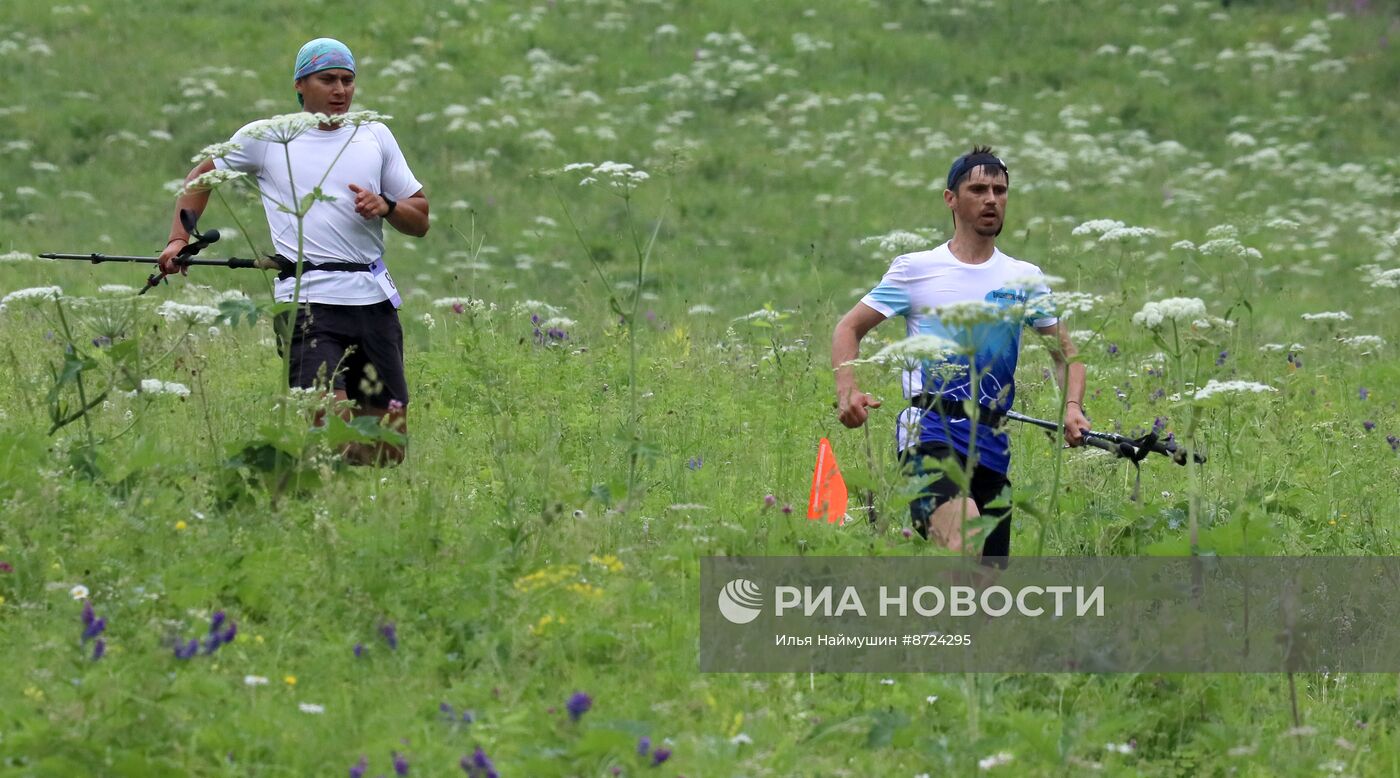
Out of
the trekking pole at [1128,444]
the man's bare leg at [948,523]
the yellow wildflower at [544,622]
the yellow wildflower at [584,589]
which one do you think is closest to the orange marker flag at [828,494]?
the man's bare leg at [948,523]

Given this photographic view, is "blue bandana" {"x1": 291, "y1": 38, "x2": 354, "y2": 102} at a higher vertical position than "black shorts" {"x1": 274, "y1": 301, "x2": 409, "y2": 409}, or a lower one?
higher

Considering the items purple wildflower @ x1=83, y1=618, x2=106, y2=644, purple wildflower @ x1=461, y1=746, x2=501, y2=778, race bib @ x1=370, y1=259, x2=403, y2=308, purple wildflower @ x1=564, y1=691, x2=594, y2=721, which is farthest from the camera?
race bib @ x1=370, y1=259, x2=403, y2=308

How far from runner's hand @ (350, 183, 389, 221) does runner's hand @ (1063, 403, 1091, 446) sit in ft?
8.73

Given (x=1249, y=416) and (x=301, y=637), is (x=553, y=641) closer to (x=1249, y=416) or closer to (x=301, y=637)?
(x=301, y=637)

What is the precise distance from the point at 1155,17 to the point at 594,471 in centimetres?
2464

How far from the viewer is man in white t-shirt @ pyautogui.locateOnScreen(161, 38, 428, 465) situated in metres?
6.77

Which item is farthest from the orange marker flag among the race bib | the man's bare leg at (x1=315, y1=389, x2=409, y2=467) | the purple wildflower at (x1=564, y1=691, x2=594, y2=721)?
the purple wildflower at (x1=564, y1=691, x2=594, y2=721)

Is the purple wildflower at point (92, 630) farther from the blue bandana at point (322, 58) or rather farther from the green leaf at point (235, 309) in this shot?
the blue bandana at point (322, 58)

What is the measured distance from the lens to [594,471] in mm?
7301

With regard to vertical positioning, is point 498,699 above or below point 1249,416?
below

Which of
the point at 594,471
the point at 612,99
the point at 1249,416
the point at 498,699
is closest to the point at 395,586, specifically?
the point at 498,699

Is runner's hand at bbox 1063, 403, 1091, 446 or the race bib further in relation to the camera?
the race bib

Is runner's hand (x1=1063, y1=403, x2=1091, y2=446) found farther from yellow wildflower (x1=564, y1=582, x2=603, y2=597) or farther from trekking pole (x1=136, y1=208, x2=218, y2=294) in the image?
trekking pole (x1=136, y1=208, x2=218, y2=294)

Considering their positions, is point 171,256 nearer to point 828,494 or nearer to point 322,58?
point 322,58
